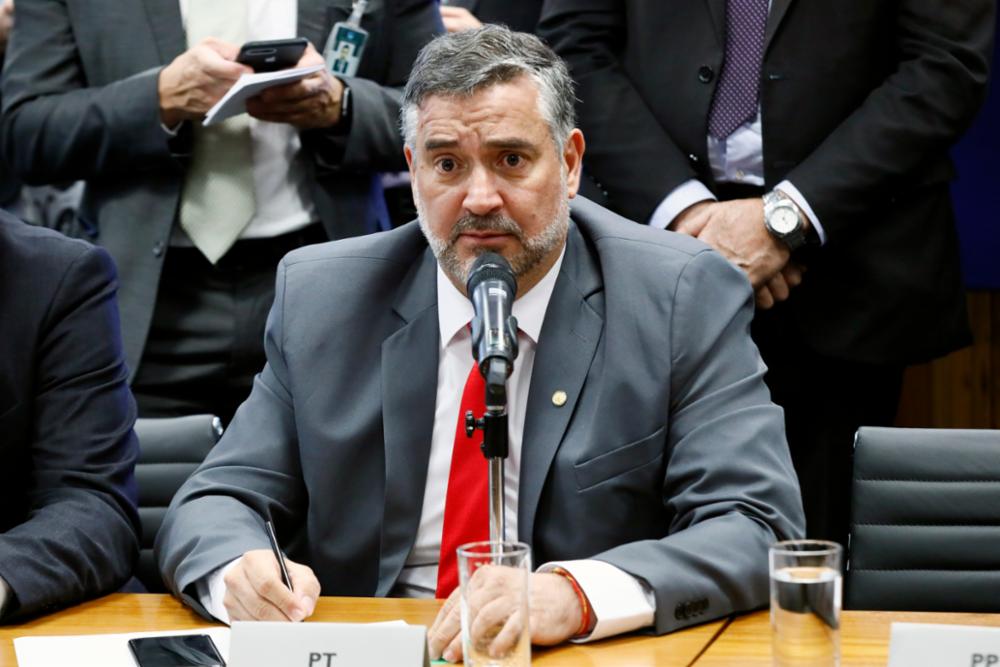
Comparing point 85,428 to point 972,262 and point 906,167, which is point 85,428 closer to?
point 906,167

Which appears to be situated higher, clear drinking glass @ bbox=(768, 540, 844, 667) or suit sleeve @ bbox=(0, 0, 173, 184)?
suit sleeve @ bbox=(0, 0, 173, 184)

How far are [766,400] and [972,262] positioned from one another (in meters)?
2.18

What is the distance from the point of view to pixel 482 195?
277cm

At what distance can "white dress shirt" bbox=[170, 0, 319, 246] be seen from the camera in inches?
154

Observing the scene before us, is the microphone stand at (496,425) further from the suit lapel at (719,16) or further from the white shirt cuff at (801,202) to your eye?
the suit lapel at (719,16)

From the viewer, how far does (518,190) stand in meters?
2.80

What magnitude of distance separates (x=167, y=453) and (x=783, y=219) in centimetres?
150

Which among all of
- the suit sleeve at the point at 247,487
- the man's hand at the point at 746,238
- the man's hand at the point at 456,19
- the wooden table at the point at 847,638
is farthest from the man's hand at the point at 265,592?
the man's hand at the point at 456,19

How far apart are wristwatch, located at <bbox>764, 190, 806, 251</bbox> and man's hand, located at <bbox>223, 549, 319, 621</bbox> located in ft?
5.24

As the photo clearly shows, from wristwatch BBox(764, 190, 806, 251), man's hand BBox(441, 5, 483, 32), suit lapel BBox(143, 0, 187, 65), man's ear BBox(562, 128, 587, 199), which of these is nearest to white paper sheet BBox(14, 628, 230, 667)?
man's ear BBox(562, 128, 587, 199)

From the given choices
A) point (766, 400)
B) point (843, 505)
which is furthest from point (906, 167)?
point (766, 400)

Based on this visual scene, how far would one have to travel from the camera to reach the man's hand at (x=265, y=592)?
236cm

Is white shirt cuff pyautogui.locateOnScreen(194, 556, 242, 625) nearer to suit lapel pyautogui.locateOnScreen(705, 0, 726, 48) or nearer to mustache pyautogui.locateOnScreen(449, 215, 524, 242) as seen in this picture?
mustache pyautogui.locateOnScreen(449, 215, 524, 242)

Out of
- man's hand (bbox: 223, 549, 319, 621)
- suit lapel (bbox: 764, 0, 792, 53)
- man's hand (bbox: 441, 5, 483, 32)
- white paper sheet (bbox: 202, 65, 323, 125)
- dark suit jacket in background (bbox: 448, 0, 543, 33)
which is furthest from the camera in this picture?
dark suit jacket in background (bbox: 448, 0, 543, 33)
